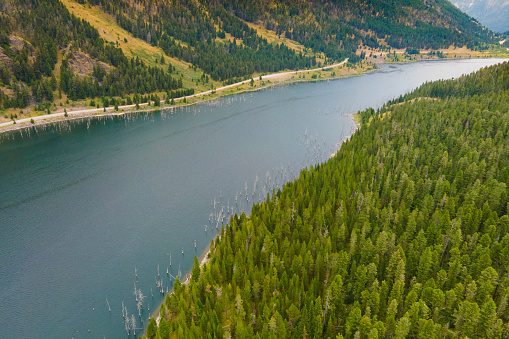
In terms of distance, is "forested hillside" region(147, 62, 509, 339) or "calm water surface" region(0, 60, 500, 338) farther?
"calm water surface" region(0, 60, 500, 338)

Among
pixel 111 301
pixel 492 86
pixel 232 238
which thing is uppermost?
pixel 492 86

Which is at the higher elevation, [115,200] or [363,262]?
[115,200]

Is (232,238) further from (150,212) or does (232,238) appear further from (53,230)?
(53,230)

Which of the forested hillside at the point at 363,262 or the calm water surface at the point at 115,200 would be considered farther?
the calm water surface at the point at 115,200

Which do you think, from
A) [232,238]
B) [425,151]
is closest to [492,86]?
[425,151]

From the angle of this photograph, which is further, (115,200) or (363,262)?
(115,200)
